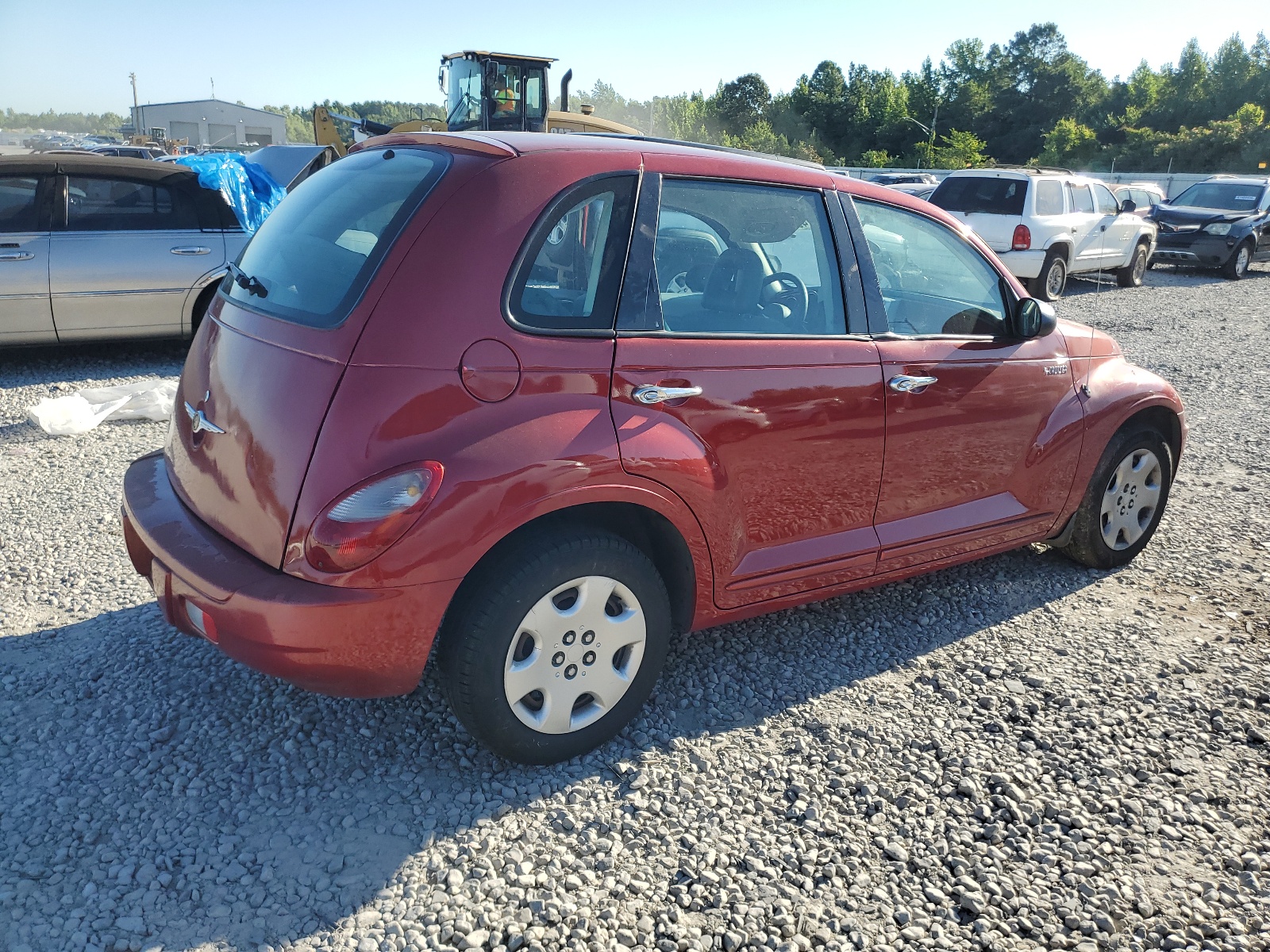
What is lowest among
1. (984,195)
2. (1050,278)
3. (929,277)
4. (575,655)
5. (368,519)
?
(575,655)

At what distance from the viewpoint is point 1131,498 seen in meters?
4.52

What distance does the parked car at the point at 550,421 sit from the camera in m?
2.47

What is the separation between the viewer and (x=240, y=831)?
8.54 ft

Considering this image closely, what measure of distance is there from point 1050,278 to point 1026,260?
2.60ft

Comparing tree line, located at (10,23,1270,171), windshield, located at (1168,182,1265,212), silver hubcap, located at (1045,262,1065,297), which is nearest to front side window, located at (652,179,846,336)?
silver hubcap, located at (1045,262,1065,297)

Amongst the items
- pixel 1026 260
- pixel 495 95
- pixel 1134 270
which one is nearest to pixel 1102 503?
pixel 1026 260

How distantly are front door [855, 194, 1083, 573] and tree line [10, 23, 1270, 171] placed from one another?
169 ft

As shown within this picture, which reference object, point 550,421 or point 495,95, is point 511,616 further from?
point 495,95

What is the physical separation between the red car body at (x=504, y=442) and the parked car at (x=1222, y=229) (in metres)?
17.5

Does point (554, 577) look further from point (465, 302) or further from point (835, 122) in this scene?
point (835, 122)

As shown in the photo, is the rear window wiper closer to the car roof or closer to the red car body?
the red car body

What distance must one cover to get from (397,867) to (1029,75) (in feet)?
336

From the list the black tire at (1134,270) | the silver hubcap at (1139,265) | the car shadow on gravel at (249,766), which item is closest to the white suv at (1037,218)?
the black tire at (1134,270)

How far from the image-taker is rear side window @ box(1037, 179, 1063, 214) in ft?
45.1
